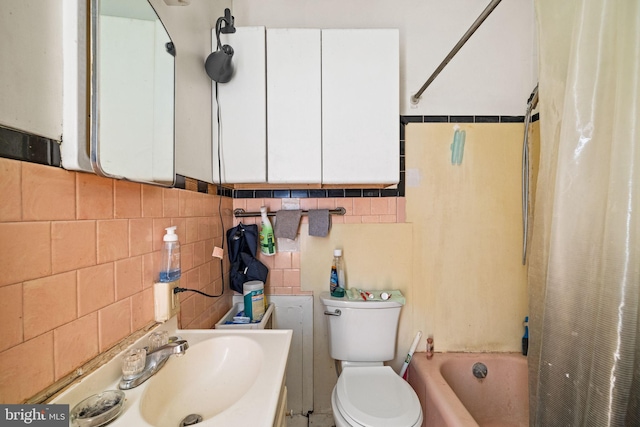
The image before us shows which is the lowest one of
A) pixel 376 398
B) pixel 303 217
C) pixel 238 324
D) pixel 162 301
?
pixel 376 398

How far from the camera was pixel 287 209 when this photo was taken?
149 centimetres

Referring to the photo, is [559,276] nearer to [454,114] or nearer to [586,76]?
[586,76]

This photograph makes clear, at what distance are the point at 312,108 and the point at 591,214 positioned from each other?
101 centimetres

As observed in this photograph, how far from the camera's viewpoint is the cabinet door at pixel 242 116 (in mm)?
1183

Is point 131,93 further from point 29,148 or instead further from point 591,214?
point 591,214

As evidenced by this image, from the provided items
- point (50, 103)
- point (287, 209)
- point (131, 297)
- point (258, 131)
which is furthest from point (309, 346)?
point (50, 103)

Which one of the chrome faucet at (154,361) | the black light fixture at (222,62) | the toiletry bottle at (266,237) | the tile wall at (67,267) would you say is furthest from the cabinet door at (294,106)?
the chrome faucet at (154,361)

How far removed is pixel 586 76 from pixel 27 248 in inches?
46.3

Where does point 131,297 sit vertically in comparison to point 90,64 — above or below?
below

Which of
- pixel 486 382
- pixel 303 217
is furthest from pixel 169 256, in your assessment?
pixel 486 382

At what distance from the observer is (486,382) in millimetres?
1421

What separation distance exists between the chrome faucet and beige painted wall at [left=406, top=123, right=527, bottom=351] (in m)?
1.24

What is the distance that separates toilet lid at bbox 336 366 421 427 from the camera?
0.98m

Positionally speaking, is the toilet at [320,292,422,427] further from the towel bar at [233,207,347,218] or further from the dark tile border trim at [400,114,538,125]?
the dark tile border trim at [400,114,538,125]
